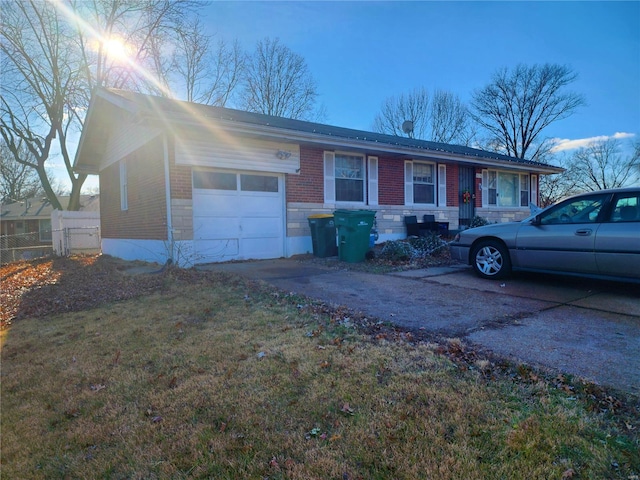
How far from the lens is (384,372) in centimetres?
291

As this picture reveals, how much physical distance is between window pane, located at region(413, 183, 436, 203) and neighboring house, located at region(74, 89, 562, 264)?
0.12 ft

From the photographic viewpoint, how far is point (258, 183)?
983 cm

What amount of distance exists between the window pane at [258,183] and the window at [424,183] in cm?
531

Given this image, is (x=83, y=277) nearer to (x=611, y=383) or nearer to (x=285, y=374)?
(x=285, y=374)

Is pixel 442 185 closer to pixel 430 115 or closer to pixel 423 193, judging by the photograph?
pixel 423 193

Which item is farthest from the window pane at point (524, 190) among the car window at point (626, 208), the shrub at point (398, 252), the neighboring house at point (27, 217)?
the neighboring house at point (27, 217)

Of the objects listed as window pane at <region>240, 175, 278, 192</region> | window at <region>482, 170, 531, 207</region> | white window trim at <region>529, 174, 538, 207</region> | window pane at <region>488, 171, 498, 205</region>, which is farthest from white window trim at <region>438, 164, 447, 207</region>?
window pane at <region>240, 175, 278, 192</region>

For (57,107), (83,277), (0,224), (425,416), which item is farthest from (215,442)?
(0,224)

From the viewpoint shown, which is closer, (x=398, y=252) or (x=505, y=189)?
(x=398, y=252)

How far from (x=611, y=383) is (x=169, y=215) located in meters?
8.18

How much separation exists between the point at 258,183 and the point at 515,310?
6.99 meters

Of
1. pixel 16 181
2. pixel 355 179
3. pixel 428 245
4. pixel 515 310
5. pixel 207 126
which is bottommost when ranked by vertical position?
pixel 515 310

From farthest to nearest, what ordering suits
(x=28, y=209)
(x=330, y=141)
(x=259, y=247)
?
(x=28, y=209) < (x=330, y=141) < (x=259, y=247)

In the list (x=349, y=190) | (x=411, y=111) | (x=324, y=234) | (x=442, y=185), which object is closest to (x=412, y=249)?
(x=324, y=234)
